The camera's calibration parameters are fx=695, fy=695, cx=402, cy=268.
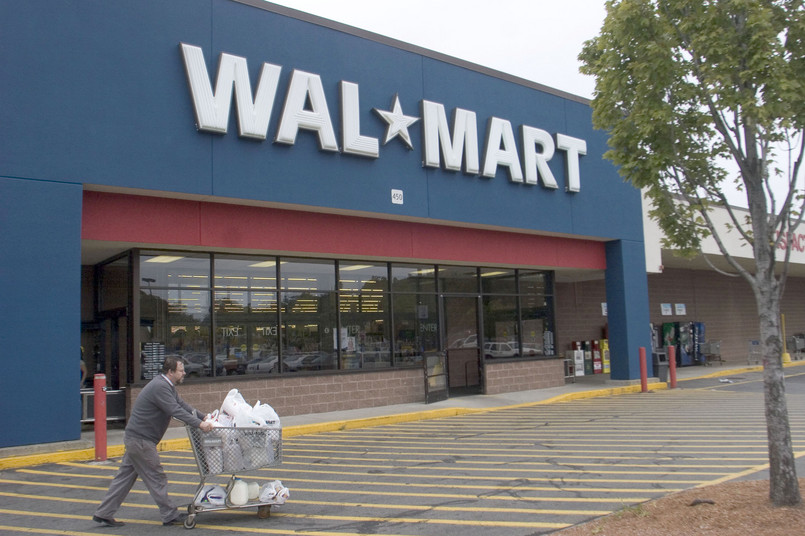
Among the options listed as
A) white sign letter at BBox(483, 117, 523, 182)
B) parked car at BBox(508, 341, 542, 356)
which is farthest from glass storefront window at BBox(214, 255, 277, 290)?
parked car at BBox(508, 341, 542, 356)

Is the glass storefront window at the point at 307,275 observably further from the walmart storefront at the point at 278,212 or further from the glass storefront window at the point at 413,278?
the glass storefront window at the point at 413,278

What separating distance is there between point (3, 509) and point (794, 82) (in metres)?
10.0

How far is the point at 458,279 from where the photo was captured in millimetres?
19469

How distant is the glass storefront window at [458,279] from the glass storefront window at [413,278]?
1.08ft

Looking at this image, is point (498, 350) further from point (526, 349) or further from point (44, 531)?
point (44, 531)

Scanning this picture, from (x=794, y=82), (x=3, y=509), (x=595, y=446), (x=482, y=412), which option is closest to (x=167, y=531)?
(x=3, y=509)

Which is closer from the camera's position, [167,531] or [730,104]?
[167,531]

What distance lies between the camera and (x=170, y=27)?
43.5 ft

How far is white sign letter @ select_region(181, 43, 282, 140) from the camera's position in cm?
1331

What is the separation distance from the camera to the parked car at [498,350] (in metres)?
20.0

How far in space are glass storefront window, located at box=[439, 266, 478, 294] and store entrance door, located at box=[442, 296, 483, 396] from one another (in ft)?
0.74

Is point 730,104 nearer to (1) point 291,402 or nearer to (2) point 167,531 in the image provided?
(2) point 167,531

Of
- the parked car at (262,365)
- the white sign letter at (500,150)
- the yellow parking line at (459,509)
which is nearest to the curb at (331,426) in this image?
the parked car at (262,365)

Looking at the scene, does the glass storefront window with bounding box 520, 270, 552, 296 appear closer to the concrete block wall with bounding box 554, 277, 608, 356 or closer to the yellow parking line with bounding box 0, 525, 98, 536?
the concrete block wall with bounding box 554, 277, 608, 356
